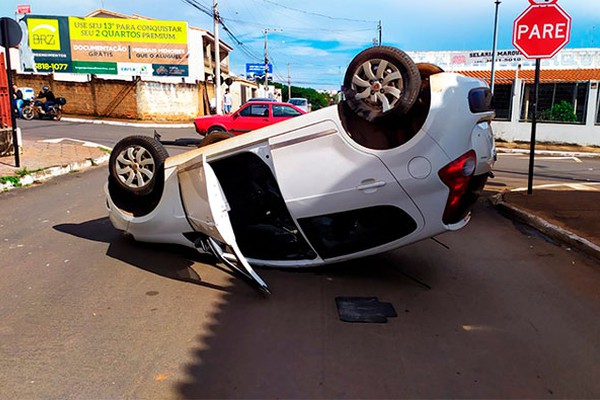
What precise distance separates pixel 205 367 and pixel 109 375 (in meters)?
0.62

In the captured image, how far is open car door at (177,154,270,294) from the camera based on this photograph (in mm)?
4361

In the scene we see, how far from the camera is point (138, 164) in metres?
5.40

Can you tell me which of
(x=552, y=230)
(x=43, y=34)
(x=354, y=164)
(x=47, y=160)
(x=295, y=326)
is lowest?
(x=295, y=326)

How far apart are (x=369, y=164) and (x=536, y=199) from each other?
540 cm

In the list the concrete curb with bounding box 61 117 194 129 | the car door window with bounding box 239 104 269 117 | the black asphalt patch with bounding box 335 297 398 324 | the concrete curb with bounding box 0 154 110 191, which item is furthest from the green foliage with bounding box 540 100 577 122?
the black asphalt patch with bounding box 335 297 398 324

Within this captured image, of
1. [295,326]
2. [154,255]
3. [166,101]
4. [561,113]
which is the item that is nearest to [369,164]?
[295,326]

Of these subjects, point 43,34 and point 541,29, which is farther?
point 43,34

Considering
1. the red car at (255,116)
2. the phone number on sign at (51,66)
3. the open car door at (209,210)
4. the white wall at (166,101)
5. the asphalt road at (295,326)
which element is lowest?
the asphalt road at (295,326)

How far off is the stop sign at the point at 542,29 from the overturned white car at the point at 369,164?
562 centimetres

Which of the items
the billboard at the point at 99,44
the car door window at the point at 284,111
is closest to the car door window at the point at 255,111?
the car door window at the point at 284,111

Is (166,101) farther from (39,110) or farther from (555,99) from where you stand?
(555,99)

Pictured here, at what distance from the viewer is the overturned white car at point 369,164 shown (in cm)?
407

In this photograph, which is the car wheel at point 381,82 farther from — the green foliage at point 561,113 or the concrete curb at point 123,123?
the concrete curb at point 123,123

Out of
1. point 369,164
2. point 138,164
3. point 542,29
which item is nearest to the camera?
point 369,164
